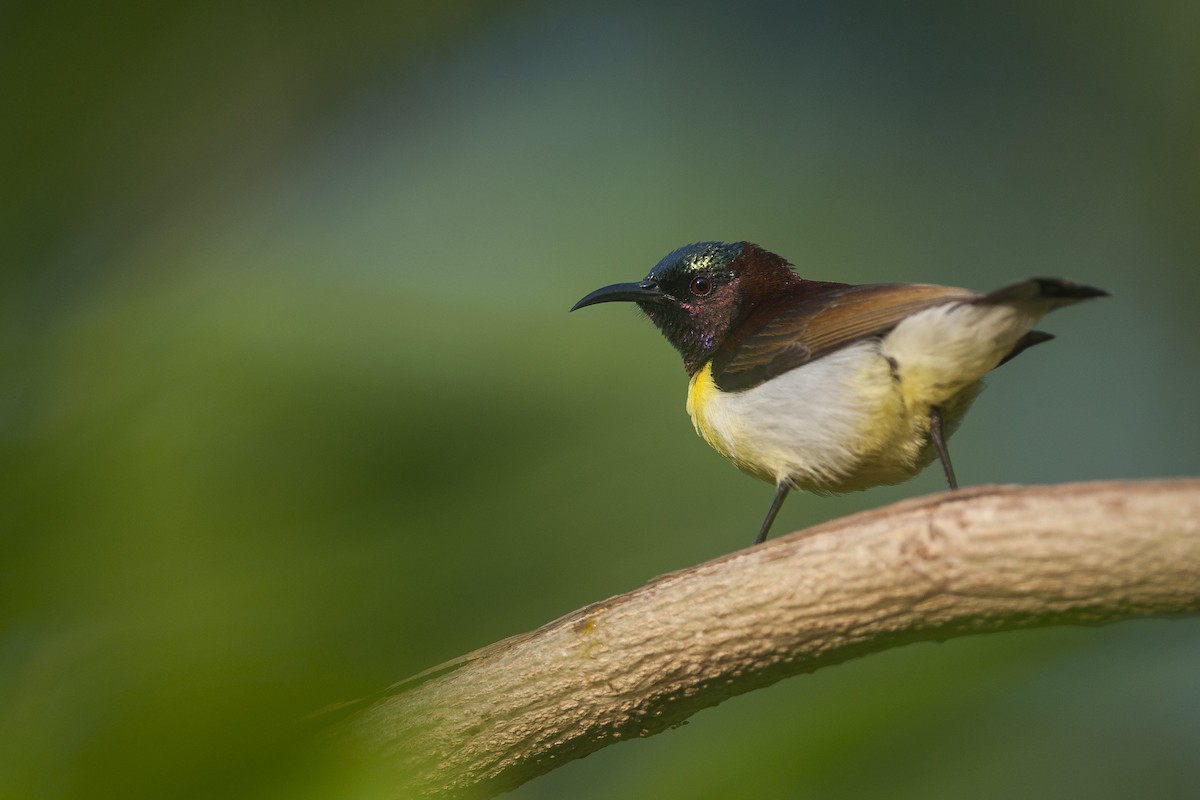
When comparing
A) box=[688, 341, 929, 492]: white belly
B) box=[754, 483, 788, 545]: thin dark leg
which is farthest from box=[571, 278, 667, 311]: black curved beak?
box=[754, 483, 788, 545]: thin dark leg

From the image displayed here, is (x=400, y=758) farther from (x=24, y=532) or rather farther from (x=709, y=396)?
(x=709, y=396)

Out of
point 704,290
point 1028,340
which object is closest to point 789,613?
point 1028,340

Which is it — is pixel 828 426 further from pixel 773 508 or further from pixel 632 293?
pixel 632 293

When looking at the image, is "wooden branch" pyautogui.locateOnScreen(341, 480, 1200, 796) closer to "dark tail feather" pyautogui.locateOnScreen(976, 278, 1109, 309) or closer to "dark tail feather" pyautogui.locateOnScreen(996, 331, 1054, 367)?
"dark tail feather" pyautogui.locateOnScreen(976, 278, 1109, 309)

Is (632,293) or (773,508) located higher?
(632,293)

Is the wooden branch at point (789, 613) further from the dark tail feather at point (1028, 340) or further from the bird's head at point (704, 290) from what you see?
the bird's head at point (704, 290)

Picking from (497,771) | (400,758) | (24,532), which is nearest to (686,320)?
(497,771)

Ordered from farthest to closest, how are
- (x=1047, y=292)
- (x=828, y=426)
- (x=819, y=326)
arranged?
(x=819, y=326)
(x=828, y=426)
(x=1047, y=292)
